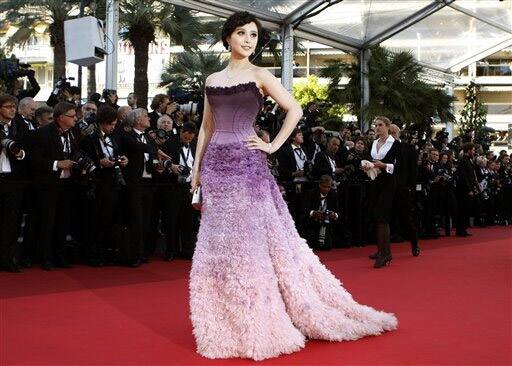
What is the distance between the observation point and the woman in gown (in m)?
4.47

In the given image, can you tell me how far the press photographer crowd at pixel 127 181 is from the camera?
8273 millimetres

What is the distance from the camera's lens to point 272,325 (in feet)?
14.7

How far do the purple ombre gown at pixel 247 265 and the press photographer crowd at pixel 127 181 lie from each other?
12.2ft

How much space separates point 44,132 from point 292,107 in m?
4.23

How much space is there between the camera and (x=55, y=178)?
Result: 838cm

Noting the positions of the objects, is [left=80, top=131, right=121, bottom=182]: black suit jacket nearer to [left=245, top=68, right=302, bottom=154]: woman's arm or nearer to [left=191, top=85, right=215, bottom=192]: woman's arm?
[left=191, top=85, right=215, bottom=192]: woman's arm

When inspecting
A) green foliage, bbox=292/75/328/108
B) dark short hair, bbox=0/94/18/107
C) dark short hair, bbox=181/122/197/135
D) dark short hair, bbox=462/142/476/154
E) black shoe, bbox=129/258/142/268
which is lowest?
black shoe, bbox=129/258/142/268

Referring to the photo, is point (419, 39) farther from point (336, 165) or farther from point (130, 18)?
point (336, 165)

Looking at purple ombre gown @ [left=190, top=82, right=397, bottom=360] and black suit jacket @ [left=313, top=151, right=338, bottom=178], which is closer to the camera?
purple ombre gown @ [left=190, top=82, right=397, bottom=360]

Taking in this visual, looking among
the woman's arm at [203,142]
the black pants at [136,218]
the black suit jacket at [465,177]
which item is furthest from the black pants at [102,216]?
the black suit jacket at [465,177]

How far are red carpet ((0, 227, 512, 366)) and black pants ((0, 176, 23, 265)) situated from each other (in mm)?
266

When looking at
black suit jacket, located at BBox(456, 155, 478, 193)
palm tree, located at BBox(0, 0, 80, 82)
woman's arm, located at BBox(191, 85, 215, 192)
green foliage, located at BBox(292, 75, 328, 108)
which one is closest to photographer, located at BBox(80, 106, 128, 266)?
woman's arm, located at BBox(191, 85, 215, 192)

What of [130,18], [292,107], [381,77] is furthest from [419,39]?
[292,107]

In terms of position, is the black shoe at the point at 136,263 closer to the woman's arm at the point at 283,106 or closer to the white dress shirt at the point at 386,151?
the white dress shirt at the point at 386,151
